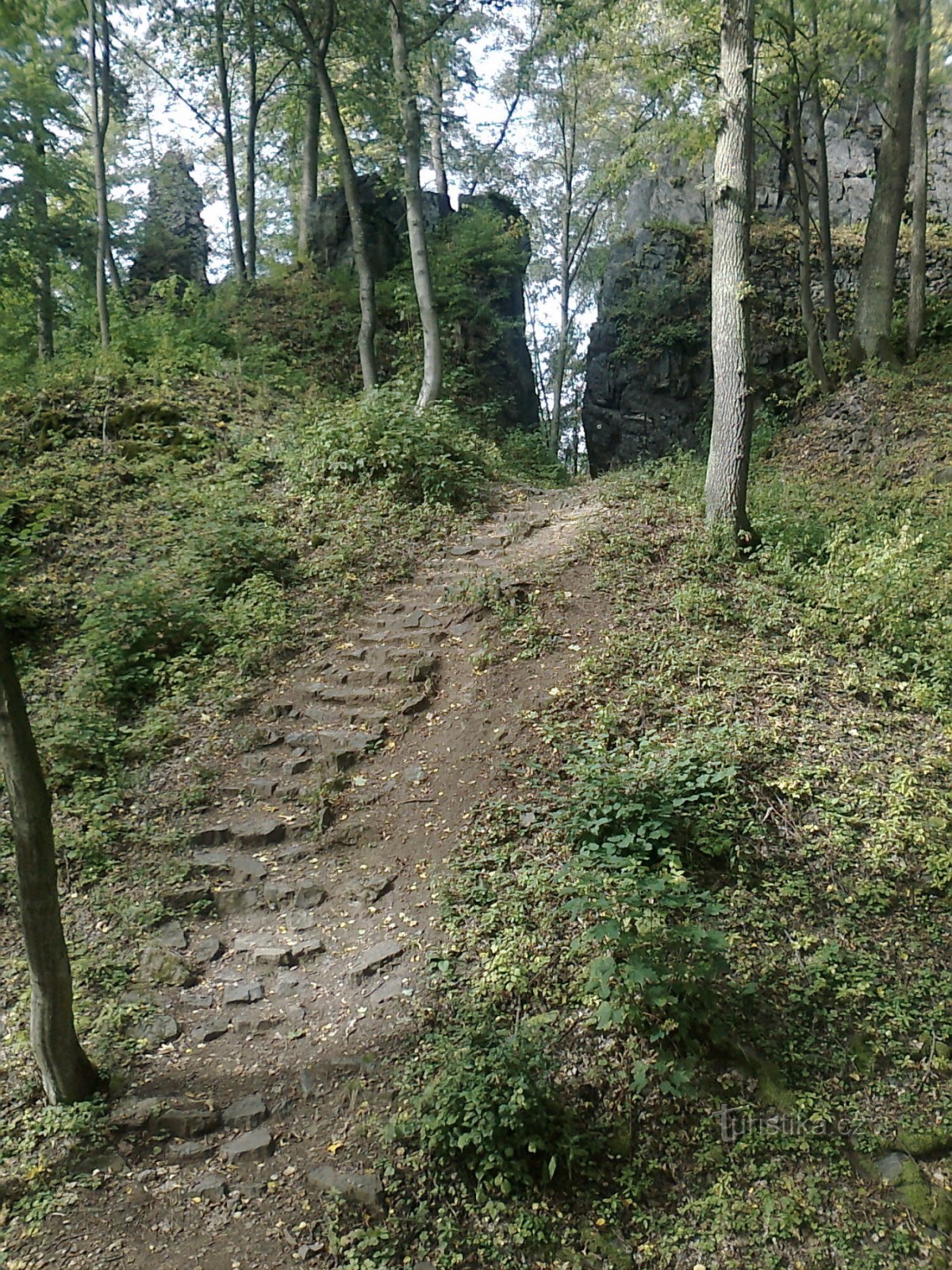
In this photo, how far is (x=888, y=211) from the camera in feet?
42.0

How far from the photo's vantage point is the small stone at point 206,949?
5.22m

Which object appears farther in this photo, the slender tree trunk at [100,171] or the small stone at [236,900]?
the slender tree trunk at [100,171]

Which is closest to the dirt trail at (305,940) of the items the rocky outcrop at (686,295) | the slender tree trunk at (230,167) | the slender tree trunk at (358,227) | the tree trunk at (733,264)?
the tree trunk at (733,264)

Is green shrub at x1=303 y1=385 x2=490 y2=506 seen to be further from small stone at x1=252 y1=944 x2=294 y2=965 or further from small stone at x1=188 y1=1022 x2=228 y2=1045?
small stone at x1=188 y1=1022 x2=228 y2=1045

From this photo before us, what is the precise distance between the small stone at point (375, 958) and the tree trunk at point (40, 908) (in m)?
1.46

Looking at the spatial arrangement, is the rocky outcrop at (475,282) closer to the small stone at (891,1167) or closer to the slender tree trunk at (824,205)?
the slender tree trunk at (824,205)

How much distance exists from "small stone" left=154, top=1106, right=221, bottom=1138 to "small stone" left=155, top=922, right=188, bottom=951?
1327mm

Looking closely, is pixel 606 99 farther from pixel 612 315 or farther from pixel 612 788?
pixel 612 788

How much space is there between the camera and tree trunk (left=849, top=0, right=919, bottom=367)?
1237cm

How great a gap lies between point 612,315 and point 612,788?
14.1m

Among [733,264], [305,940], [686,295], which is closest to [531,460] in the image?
[686,295]

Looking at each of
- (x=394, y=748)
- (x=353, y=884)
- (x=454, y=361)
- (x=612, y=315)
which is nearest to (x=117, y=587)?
(x=394, y=748)

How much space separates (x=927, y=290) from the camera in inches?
567

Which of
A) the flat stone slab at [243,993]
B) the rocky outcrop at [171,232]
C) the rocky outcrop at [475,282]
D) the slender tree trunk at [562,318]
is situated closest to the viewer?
the flat stone slab at [243,993]
